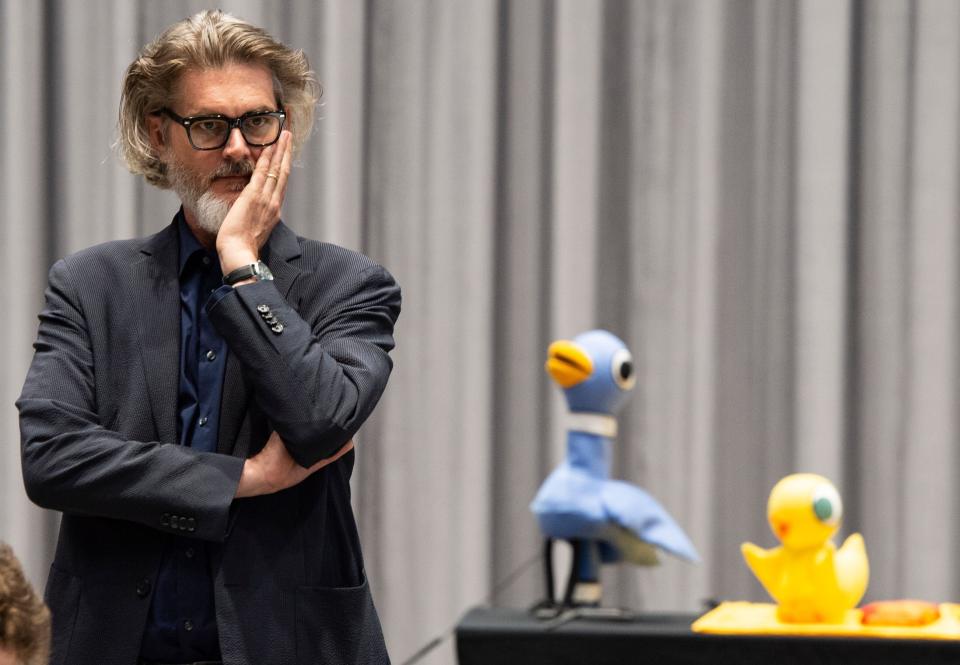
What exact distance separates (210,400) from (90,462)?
0.15 meters

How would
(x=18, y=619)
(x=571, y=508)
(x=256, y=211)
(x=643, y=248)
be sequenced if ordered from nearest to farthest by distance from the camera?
(x=18, y=619), (x=256, y=211), (x=571, y=508), (x=643, y=248)

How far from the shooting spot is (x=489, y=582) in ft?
9.89

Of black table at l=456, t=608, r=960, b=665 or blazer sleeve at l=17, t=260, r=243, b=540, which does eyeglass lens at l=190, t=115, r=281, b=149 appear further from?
black table at l=456, t=608, r=960, b=665

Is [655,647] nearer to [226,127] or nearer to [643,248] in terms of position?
[226,127]

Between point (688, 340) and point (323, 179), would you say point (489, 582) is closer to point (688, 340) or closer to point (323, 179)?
point (688, 340)

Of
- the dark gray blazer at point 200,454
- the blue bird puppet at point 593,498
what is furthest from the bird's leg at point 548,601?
the dark gray blazer at point 200,454

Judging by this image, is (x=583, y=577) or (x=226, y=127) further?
(x=583, y=577)

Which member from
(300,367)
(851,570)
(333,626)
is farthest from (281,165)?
(851,570)

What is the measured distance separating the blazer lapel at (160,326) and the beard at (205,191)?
0.06 meters

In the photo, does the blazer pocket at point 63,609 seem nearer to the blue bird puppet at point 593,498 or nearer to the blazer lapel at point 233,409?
the blazer lapel at point 233,409

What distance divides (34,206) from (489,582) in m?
1.37

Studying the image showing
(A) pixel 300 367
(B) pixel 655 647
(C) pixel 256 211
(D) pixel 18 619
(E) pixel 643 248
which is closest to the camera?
(D) pixel 18 619

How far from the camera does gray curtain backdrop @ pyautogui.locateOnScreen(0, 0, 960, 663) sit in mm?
2908

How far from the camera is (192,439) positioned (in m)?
1.59
